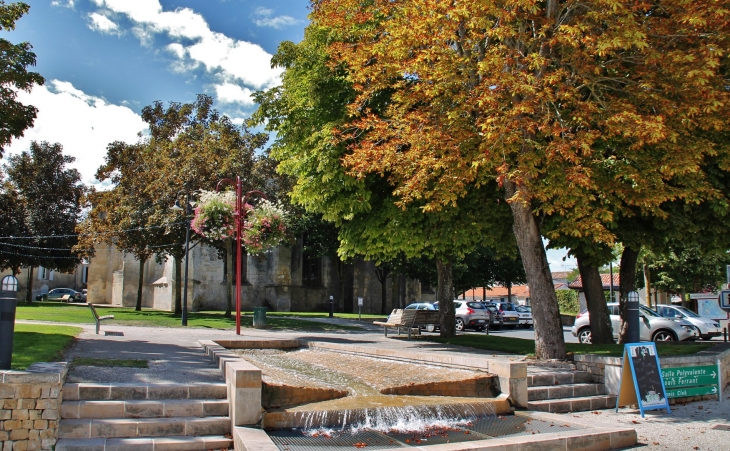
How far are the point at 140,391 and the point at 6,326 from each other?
1893mm

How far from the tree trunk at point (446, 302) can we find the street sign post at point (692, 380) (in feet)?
31.5

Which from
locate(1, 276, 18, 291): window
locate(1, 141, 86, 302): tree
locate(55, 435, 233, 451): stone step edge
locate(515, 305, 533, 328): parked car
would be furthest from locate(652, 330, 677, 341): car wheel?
locate(1, 141, 86, 302): tree

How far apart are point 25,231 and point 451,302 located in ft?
116

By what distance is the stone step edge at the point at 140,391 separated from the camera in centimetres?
753

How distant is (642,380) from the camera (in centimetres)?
957

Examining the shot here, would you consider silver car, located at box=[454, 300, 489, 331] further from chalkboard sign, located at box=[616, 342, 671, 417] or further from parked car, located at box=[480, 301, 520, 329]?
chalkboard sign, located at box=[616, 342, 671, 417]

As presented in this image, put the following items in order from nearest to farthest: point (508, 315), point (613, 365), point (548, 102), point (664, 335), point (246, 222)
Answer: point (613, 365) → point (548, 102) → point (246, 222) → point (664, 335) → point (508, 315)

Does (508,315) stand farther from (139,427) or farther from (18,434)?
(18,434)

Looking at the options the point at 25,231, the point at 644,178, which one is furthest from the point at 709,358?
the point at 25,231

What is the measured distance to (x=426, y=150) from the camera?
12.0 meters

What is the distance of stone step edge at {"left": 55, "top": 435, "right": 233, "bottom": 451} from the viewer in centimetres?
675

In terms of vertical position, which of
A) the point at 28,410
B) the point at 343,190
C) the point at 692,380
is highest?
the point at 343,190

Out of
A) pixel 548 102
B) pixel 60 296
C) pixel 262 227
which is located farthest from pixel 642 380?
pixel 60 296

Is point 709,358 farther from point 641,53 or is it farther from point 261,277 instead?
point 261,277
